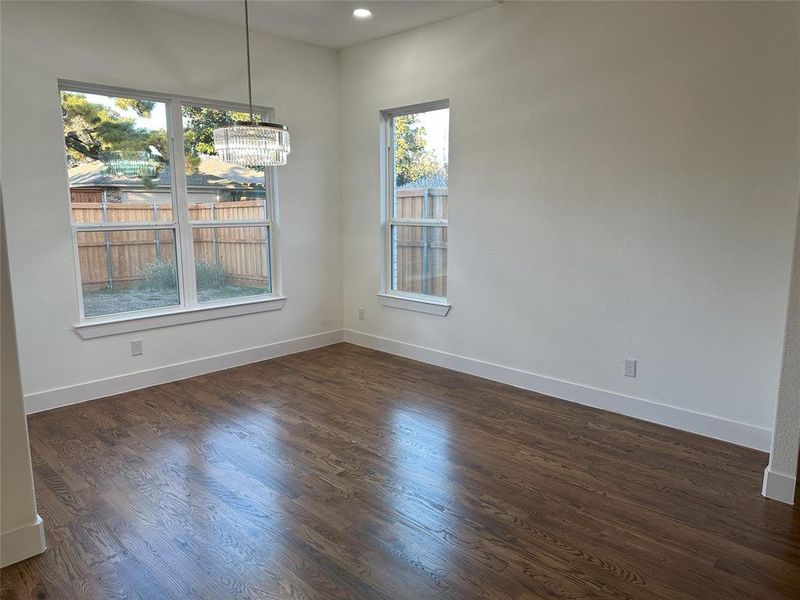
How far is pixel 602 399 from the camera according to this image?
3711mm

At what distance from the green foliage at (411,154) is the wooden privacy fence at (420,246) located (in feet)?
0.45

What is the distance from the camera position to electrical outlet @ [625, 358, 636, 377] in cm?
354

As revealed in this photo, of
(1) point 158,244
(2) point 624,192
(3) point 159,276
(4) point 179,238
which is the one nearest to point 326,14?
(4) point 179,238

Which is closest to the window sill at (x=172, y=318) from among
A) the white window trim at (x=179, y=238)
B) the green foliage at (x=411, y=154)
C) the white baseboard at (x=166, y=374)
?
the white window trim at (x=179, y=238)

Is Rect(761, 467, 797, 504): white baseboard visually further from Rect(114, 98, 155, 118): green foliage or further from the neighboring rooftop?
Rect(114, 98, 155, 118): green foliage

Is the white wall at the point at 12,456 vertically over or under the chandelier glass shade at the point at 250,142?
under

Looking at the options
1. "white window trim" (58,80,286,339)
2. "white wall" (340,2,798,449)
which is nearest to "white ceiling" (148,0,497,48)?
"white wall" (340,2,798,449)

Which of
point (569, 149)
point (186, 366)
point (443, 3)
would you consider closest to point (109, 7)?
point (443, 3)

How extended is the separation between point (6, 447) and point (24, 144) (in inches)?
90.2

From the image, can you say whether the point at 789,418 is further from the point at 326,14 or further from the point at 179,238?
the point at 179,238

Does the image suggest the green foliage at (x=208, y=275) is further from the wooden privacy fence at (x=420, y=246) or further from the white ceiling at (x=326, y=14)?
the white ceiling at (x=326, y=14)

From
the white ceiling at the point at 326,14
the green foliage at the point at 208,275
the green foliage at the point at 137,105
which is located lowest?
the green foliage at the point at 208,275

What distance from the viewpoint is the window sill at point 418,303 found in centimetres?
466

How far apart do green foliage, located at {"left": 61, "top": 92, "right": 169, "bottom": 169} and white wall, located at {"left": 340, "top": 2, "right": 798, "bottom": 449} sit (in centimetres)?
206
